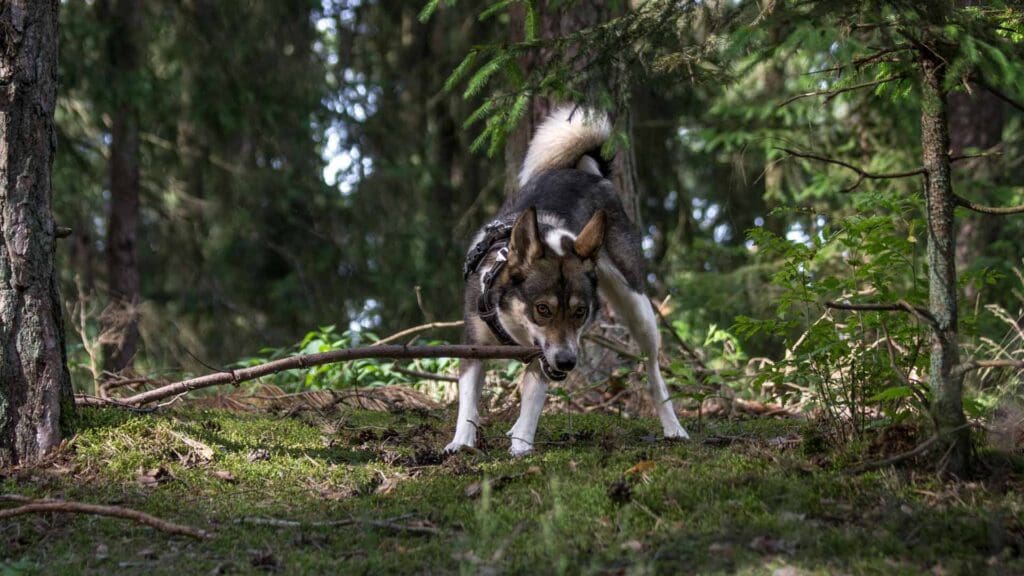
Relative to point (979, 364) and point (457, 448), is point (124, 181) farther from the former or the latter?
point (979, 364)

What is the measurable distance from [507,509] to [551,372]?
1.46 meters

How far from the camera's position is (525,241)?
5.42m

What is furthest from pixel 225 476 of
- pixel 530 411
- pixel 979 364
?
pixel 979 364

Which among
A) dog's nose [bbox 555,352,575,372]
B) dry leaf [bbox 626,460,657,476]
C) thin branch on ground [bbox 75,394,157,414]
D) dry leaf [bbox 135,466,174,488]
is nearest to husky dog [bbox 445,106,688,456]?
dog's nose [bbox 555,352,575,372]

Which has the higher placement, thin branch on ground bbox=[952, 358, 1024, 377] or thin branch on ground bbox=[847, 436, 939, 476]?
thin branch on ground bbox=[952, 358, 1024, 377]

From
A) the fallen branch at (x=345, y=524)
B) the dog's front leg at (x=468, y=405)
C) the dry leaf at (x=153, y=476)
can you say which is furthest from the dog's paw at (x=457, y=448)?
the dry leaf at (x=153, y=476)

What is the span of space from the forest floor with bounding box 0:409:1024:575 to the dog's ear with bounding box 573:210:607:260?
1.19 metres

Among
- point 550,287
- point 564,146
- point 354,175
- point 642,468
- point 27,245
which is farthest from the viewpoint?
point 354,175

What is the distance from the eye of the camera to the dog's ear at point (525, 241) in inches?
208

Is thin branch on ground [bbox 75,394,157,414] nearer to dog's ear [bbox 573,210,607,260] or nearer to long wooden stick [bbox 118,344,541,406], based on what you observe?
long wooden stick [bbox 118,344,541,406]

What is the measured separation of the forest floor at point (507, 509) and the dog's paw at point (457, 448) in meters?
0.08

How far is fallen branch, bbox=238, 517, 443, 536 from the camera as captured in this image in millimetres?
3641

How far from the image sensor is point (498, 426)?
20.3 ft

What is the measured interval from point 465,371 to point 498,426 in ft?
2.71
